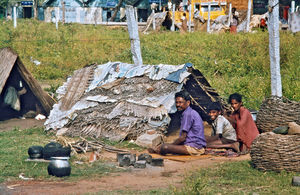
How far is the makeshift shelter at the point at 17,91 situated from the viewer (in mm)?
12023

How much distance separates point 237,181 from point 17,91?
8.37 meters

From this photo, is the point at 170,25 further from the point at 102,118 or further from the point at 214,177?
the point at 214,177

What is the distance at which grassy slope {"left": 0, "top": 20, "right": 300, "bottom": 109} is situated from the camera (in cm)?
1407

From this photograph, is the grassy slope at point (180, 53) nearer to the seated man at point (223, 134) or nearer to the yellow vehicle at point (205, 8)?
the seated man at point (223, 134)

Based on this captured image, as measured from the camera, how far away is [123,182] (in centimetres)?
630

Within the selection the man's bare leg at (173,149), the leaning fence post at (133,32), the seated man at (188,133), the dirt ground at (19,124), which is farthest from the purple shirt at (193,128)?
the dirt ground at (19,124)

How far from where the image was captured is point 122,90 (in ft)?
34.7

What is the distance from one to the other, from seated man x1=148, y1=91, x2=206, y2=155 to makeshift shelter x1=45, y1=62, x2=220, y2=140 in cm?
141

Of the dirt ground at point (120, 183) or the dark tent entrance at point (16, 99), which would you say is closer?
the dirt ground at point (120, 183)

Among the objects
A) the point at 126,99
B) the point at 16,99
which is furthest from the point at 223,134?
the point at 16,99

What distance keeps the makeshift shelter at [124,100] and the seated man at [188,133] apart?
55.7 inches

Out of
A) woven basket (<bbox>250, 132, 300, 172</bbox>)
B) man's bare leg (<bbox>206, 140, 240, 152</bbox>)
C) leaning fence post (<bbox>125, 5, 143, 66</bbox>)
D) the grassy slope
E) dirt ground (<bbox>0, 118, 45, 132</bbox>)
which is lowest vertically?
dirt ground (<bbox>0, 118, 45, 132</bbox>)

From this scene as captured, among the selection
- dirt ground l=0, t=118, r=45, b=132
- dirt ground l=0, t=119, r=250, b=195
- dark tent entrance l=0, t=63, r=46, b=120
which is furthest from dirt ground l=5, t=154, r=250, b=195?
dark tent entrance l=0, t=63, r=46, b=120

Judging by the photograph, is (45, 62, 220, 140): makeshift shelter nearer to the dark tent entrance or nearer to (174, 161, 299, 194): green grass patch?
the dark tent entrance
